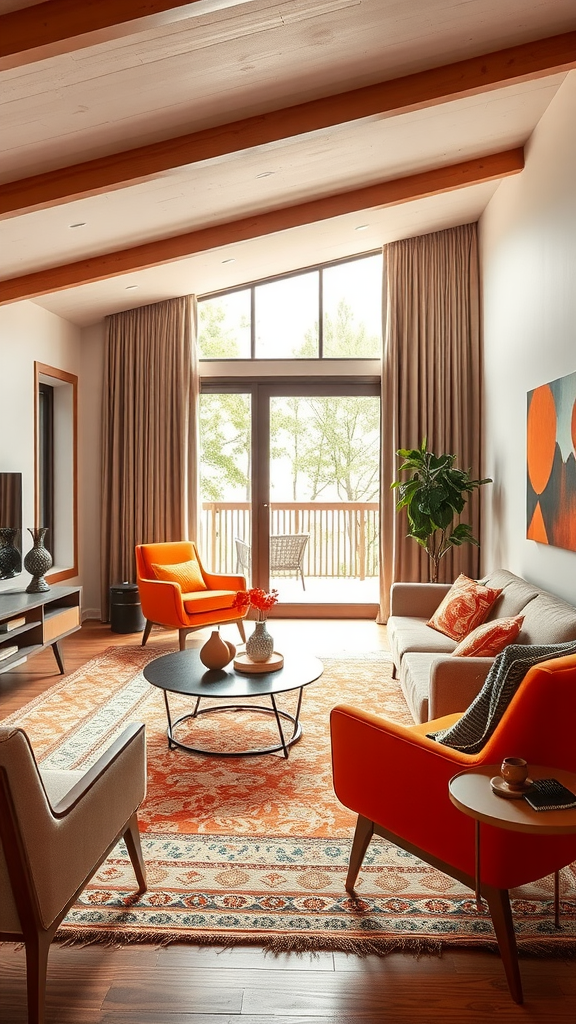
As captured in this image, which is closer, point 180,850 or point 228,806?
point 180,850

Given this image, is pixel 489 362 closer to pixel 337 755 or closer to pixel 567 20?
pixel 567 20

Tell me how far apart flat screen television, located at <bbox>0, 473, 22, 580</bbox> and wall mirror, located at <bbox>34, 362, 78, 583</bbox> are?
60.4 inches

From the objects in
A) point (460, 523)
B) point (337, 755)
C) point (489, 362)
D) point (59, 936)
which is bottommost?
point (59, 936)

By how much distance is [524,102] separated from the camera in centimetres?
443

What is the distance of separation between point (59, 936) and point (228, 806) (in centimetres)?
95

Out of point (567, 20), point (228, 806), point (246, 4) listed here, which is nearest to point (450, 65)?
point (567, 20)

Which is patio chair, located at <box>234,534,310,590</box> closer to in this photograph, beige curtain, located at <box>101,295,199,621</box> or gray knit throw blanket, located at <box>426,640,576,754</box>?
beige curtain, located at <box>101,295,199,621</box>

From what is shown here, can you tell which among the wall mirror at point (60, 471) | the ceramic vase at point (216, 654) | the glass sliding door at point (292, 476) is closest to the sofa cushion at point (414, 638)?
the ceramic vase at point (216, 654)

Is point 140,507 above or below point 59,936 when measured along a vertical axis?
above

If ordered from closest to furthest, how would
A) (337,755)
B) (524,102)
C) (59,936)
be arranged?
(59,936) < (337,755) < (524,102)

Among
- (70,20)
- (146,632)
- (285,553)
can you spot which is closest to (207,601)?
(146,632)

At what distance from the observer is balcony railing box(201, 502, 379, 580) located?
7102 millimetres

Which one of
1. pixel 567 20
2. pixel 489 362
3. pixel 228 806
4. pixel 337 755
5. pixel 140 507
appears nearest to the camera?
pixel 337 755

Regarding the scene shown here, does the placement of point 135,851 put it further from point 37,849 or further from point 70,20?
point 70,20
